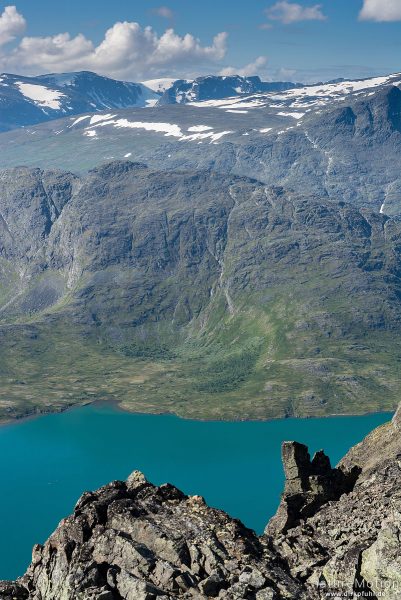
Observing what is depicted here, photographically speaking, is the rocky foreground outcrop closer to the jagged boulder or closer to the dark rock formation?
the jagged boulder

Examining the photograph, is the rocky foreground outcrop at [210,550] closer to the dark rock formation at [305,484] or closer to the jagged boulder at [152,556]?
the jagged boulder at [152,556]

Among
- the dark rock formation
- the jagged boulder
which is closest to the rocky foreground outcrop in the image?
the jagged boulder

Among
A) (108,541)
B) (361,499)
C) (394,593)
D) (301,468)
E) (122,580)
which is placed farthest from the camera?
(301,468)

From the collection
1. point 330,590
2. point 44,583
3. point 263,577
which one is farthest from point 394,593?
point 44,583

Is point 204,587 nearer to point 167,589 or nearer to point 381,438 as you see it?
point 167,589

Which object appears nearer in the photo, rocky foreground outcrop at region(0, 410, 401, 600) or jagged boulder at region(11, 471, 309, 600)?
rocky foreground outcrop at region(0, 410, 401, 600)

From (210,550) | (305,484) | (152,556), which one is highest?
(305,484)

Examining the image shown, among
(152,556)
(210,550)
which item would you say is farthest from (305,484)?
(152,556)

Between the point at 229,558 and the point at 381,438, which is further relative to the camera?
the point at 381,438

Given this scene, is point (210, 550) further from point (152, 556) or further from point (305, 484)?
point (305, 484)
